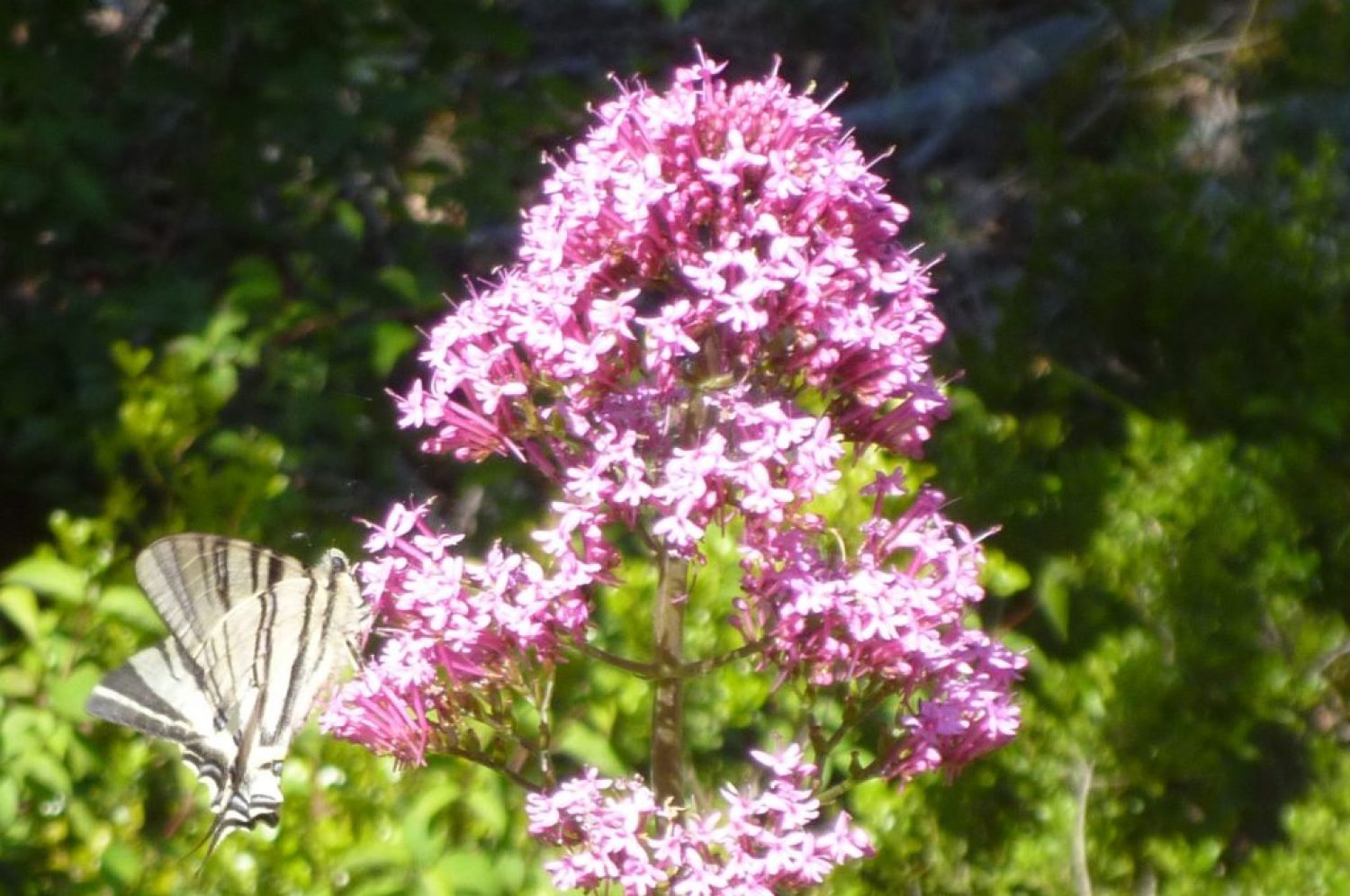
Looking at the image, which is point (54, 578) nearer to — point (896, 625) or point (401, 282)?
point (401, 282)

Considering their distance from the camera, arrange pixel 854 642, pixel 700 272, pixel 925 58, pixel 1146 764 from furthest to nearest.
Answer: pixel 925 58
pixel 1146 764
pixel 854 642
pixel 700 272

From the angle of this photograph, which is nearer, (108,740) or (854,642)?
(854,642)

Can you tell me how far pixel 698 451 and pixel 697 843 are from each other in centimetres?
41

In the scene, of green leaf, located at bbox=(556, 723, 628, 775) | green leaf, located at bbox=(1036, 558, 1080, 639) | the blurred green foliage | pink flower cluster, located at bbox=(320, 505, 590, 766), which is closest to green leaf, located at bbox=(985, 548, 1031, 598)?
the blurred green foliage

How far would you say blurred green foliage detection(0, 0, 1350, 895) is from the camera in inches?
107

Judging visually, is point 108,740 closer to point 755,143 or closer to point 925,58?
point 755,143

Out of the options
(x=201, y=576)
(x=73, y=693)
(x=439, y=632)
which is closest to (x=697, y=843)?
(x=439, y=632)

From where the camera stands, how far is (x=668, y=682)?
1913mm

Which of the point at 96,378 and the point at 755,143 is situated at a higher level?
the point at 755,143

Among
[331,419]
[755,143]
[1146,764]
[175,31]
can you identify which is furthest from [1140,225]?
[755,143]

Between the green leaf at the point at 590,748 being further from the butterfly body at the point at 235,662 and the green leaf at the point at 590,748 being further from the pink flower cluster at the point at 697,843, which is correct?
the pink flower cluster at the point at 697,843

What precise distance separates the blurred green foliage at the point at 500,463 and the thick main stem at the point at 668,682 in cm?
59

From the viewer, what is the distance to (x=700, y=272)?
1653mm

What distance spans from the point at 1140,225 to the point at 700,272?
2508 millimetres
